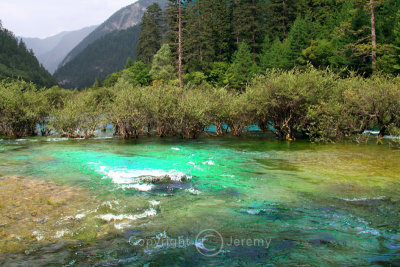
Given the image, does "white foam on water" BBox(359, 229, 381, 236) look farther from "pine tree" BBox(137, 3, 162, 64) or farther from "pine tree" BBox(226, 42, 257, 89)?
"pine tree" BBox(137, 3, 162, 64)

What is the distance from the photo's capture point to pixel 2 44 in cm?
13888

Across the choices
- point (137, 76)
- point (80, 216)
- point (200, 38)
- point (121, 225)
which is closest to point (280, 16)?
point (200, 38)

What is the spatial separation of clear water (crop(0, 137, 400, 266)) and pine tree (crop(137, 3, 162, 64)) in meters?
80.8

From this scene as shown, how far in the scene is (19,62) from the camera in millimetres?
134625

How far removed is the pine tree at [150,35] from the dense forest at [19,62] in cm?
5160

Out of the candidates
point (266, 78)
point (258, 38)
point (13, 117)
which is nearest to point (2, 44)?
point (258, 38)

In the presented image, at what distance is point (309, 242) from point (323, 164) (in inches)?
372

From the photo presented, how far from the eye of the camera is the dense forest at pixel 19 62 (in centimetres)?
11946

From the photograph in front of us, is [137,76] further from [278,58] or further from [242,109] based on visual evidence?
[242,109]

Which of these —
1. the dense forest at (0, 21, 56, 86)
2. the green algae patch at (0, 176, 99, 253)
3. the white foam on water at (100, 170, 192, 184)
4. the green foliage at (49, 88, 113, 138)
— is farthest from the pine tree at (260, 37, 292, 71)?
the dense forest at (0, 21, 56, 86)

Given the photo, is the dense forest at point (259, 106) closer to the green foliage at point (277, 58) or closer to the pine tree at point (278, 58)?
the pine tree at point (278, 58)

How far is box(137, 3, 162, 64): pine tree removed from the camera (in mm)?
91875

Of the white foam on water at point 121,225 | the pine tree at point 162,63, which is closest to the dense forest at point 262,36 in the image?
the pine tree at point 162,63

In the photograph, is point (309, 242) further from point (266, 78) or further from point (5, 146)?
point (5, 146)
